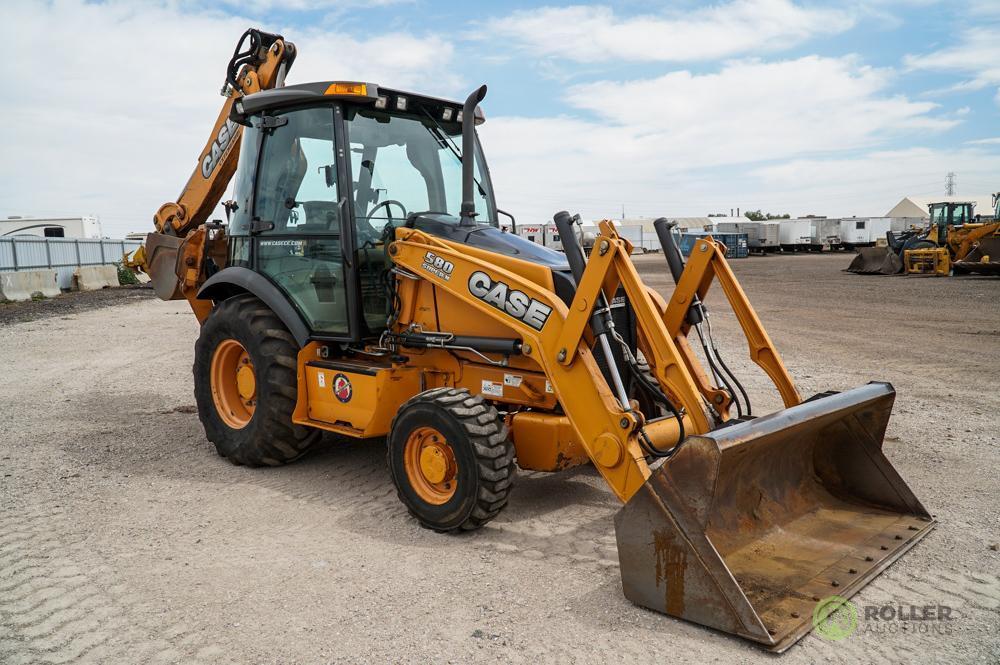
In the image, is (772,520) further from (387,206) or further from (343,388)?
(387,206)

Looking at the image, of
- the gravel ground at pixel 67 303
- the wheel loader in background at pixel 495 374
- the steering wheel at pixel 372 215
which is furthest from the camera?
the gravel ground at pixel 67 303

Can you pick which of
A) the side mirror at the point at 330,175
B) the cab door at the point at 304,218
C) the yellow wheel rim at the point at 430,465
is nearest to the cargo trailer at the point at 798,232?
the cab door at the point at 304,218

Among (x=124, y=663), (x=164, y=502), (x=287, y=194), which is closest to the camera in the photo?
(x=124, y=663)

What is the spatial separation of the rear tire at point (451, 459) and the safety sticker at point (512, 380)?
42 centimetres

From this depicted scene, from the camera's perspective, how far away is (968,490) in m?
5.03

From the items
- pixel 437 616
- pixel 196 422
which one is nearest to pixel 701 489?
pixel 437 616

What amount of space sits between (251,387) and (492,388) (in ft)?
7.11

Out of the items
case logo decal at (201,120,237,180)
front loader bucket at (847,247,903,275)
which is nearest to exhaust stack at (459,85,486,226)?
case logo decal at (201,120,237,180)

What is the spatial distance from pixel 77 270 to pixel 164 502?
23649 mm

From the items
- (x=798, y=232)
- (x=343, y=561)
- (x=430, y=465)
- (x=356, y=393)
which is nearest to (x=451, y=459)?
(x=430, y=465)

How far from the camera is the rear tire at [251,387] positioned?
5.61 meters

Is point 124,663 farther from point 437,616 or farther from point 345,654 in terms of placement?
point 437,616

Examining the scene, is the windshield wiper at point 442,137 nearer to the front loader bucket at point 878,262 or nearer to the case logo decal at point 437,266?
the case logo decal at point 437,266

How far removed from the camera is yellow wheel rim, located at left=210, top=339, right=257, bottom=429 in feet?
20.0
